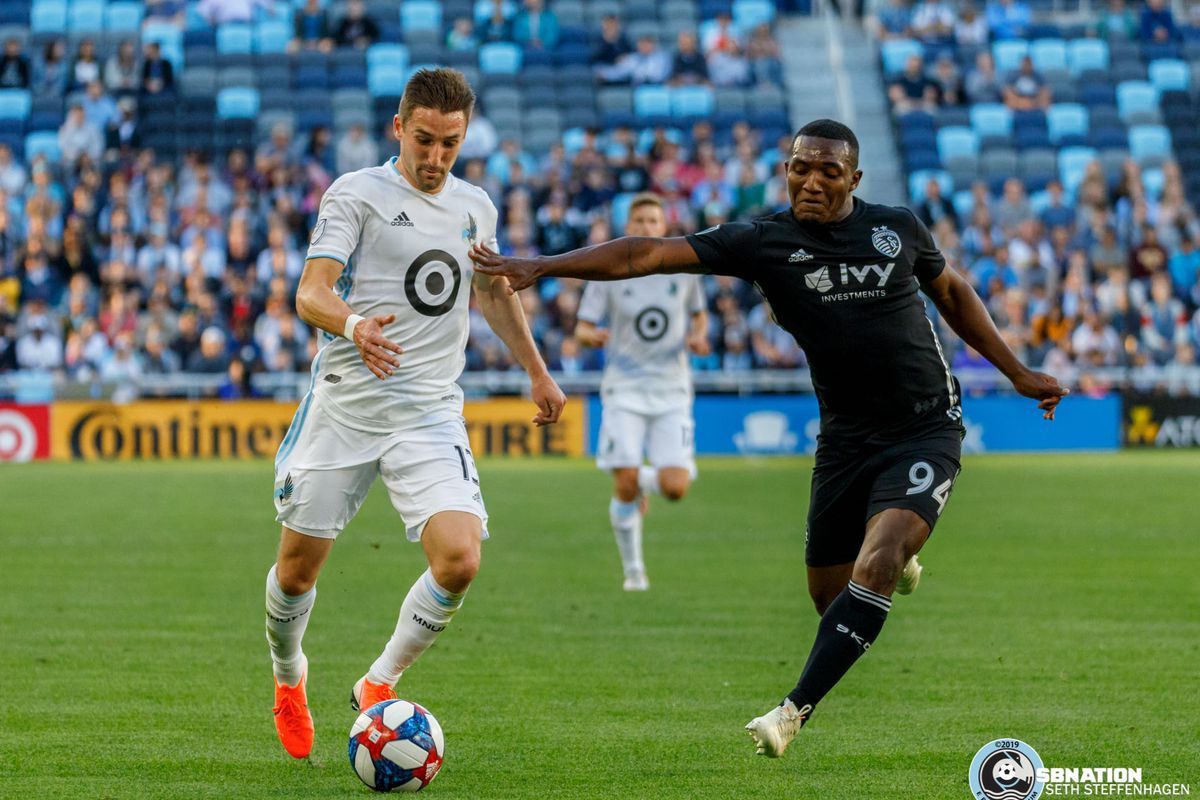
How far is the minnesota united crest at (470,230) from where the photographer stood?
7.39m

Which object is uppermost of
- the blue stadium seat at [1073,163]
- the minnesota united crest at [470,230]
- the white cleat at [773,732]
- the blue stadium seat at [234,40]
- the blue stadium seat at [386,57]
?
the blue stadium seat at [234,40]

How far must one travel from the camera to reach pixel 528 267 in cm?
704

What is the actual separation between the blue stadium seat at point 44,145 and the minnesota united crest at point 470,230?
23.9 meters

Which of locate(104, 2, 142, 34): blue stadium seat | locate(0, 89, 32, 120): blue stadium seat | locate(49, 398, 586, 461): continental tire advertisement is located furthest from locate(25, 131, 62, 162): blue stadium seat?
locate(49, 398, 586, 461): continental tire advertisement

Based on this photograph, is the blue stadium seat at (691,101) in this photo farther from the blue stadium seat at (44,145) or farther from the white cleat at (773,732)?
the white cleat at (773,732)

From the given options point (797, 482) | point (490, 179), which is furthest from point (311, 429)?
point (490, 179)

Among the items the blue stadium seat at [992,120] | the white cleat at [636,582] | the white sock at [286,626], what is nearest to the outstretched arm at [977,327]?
the white sock at [286,626]

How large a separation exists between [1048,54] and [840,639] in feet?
101

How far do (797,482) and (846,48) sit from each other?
16.3 metres

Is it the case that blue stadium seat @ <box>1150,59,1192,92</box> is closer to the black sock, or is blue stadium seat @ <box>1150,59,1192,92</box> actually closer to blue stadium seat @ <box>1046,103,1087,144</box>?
blue stadium seat @ <box>1046,103,1087,144</box>

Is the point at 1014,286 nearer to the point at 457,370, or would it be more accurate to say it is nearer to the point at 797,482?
the point at 797,482

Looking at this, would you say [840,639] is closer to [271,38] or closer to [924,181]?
[924,181]

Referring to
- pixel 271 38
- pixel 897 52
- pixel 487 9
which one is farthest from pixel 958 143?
pixel 271 38

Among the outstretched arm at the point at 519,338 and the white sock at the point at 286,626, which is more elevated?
the outstretched arm at the point at 519,338
